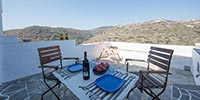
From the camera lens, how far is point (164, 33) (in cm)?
782

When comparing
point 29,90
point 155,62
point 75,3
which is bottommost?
point 29,90

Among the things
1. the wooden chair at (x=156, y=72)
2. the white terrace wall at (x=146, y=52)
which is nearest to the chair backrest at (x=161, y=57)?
the wooden chair at (x=156, y=72)

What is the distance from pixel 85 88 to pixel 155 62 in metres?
1.43

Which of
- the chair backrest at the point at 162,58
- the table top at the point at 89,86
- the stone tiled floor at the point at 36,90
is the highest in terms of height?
the chair backrest at the point at 162,58

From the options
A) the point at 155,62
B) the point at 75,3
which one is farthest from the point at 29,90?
the point at 75,3

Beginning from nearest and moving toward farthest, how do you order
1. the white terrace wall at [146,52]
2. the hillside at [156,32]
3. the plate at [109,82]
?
the plate at [109,82]
the white terrace wall at [146,52]
the hillside at [156,32]

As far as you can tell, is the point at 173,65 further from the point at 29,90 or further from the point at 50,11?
the point at 50,11

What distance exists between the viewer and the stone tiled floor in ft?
8.94

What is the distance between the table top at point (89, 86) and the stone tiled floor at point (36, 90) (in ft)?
2.96

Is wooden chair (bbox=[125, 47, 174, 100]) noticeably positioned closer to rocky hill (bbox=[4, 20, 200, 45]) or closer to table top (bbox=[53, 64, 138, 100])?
table top (bbox=[53, 64, 138, 100])

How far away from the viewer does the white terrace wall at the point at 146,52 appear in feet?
15.6

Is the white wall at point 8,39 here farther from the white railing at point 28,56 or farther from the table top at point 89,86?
the table top at point 89,86

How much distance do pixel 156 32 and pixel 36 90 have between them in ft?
22.3

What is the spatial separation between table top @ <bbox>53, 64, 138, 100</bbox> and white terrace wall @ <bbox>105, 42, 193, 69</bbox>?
3.55 metres
